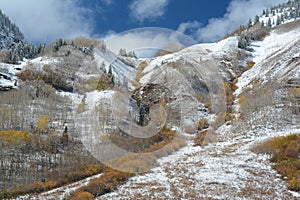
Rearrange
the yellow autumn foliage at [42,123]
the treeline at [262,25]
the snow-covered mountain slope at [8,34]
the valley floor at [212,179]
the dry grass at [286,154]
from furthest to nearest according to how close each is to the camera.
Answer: the snow-covered mountain slope at [8,34] → the treeline at [262,25] → the yellow autumn foliage at [42,123] → the dry grass at [286,154] → the valley floor at [212,179]

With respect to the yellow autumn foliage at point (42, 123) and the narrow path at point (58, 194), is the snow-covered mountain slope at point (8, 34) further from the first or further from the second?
the narrow path at point (58, 194)

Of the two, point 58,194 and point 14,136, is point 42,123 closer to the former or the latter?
point 14,136

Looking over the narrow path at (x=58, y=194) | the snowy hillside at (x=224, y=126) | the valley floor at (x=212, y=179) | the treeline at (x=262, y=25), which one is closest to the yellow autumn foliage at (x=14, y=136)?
the snowy hillside at (x=224, y=126)

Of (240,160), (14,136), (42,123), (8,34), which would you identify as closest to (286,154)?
(240,160)

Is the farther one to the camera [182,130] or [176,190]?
[182,130]

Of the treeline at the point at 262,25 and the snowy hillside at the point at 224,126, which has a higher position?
the treeline at the point at 262,25

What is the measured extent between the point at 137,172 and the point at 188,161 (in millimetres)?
6236

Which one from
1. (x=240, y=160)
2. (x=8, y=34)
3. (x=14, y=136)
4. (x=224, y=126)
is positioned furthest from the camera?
(x=8, y=34)

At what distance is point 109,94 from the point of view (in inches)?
1857

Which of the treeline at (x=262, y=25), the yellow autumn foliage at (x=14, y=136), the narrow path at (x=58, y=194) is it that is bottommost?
the narrow path at (x=58, y=194)

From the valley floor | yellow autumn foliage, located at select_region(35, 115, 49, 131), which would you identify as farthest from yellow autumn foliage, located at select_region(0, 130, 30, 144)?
the valley floor

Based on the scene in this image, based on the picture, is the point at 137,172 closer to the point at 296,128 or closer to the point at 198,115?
the point at 296,128

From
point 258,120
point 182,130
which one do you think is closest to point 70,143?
point 182,130

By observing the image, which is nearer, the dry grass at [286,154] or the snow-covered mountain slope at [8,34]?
the dry grass at [286,154]
